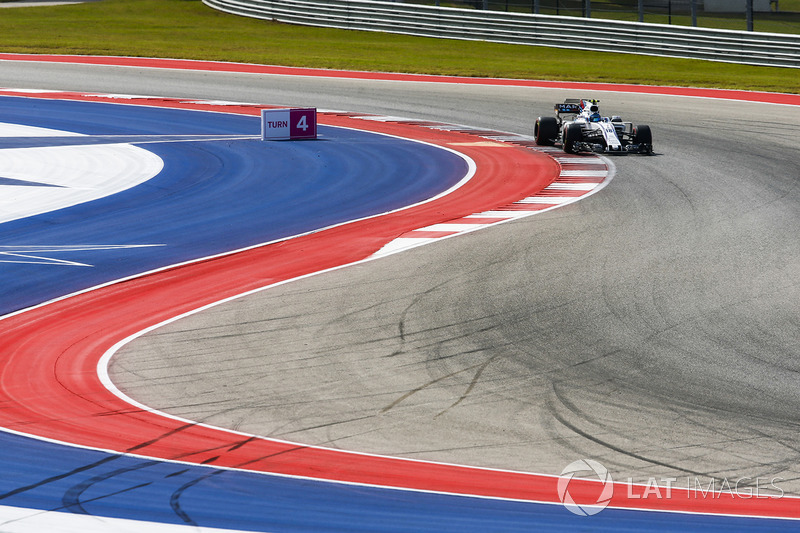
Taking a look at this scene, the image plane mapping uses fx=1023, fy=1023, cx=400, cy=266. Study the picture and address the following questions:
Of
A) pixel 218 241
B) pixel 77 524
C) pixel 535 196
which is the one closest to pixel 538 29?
pixel 535 196

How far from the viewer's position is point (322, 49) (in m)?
34.2

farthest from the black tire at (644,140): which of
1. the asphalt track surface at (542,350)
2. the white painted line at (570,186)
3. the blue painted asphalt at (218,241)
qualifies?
the asphalt track surface at (542,350)

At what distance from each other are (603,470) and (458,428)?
1109 mm

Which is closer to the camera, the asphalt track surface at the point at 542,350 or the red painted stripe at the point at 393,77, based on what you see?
the asphalt track surface at the point at 542,350

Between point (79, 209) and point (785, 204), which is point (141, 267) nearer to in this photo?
point (79, 209)

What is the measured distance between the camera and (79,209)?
14.1 m

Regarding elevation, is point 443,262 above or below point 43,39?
below

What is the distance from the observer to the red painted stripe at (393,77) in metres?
25.8

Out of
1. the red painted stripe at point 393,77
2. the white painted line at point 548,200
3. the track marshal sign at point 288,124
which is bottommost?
the white painted line at point 548,200

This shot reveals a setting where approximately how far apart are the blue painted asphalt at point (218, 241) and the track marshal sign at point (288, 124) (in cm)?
39

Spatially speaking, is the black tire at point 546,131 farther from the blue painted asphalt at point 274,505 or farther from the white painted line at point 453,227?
the blue painted asphalt at point 274,505

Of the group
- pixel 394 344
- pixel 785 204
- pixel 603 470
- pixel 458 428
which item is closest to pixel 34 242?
pixel 394 344

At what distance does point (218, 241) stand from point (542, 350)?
5559 mm

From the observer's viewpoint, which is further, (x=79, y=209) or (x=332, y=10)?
(x=332, y=10)
